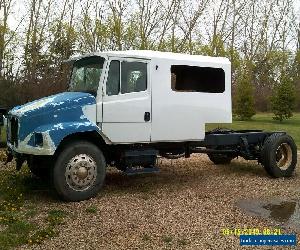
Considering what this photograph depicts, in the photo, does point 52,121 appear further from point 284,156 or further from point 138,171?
point 284,156

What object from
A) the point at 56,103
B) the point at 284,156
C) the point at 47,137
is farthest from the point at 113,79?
the point at 284,156

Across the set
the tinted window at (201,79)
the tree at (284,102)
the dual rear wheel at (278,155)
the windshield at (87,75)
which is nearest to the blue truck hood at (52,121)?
the windshield at (87,75)

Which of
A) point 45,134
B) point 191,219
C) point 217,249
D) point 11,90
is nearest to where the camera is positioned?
point 217,249

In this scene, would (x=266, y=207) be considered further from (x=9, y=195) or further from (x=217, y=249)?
(x=9, y=195)

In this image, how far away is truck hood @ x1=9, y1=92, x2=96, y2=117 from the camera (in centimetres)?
687

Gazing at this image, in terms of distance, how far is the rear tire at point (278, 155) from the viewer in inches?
363

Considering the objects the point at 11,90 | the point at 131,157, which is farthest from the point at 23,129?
the point at 11,90

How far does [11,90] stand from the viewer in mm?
18766

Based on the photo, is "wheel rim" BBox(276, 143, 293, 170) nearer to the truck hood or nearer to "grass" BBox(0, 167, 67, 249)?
the truck hood

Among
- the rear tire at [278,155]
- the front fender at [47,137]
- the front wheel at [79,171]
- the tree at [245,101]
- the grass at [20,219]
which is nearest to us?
the grass at [20,219]

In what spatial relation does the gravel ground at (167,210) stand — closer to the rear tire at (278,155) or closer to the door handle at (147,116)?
the rear tire at (278,155)

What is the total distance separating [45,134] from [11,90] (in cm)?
1307

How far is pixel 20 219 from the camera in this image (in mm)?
6020

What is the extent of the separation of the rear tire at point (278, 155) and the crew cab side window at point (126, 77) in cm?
332
